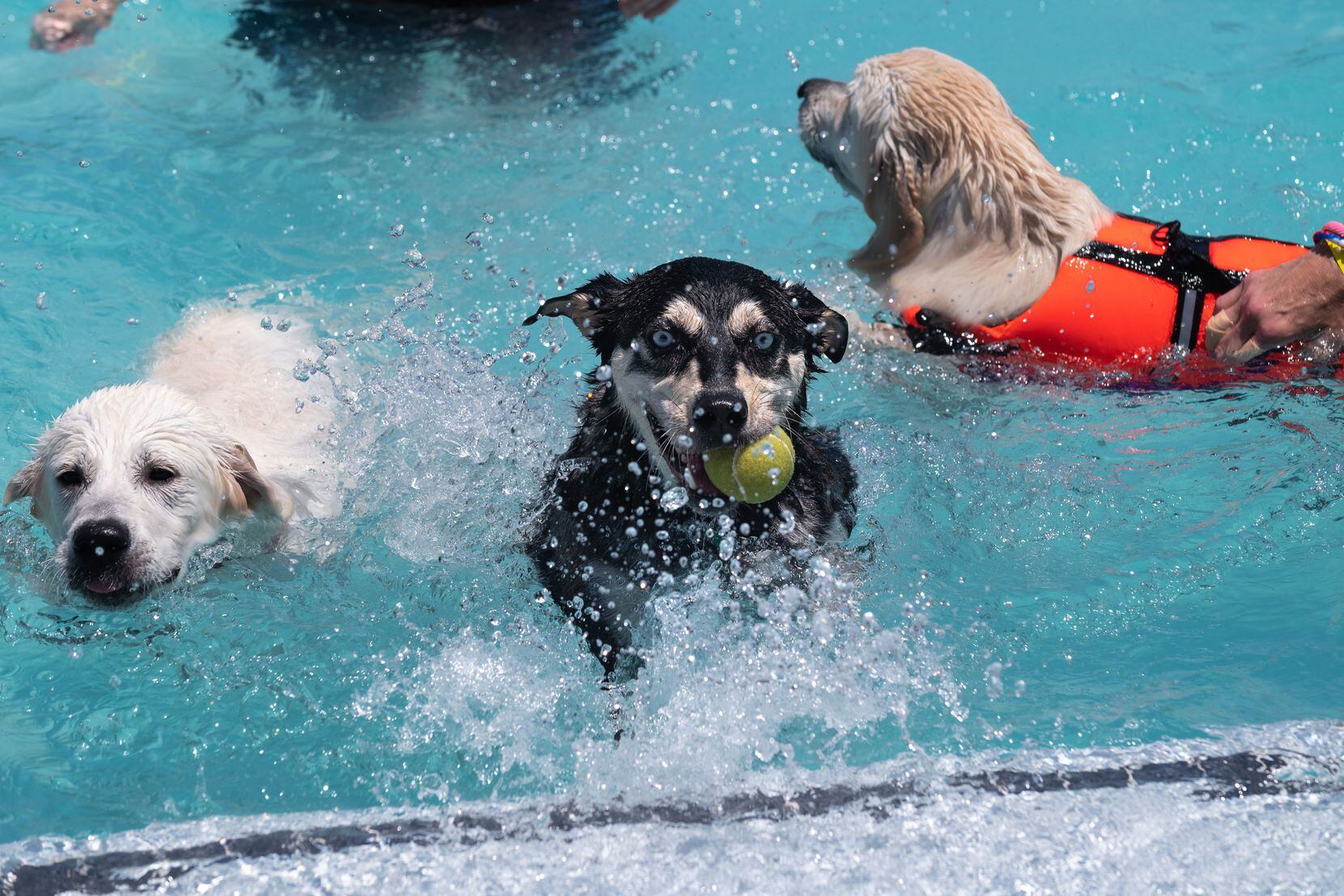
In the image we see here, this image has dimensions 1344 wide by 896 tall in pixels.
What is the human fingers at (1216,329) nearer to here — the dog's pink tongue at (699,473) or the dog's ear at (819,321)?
the dog's ear at (819,321)

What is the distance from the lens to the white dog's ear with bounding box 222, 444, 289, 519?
A: 4.20 metres

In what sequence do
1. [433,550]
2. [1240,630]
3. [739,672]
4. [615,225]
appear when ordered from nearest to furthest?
1. [739,672]
2. [1240,630]
3. [433,550]
4. [615,225]

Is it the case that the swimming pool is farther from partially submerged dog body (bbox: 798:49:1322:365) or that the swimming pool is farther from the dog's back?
partially submerged dog body (bbox: 798:49:1322:365)

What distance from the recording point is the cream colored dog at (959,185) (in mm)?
5156

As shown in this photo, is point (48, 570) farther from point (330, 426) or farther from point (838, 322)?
point (838, 322)

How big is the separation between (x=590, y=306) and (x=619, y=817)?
1.78 m

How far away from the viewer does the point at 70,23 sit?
8297 millimetres

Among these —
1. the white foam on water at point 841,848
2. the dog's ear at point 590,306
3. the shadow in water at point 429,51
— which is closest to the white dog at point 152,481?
the white foam on water at point 841,848

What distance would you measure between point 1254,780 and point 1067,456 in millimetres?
2137

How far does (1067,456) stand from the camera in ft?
17.1

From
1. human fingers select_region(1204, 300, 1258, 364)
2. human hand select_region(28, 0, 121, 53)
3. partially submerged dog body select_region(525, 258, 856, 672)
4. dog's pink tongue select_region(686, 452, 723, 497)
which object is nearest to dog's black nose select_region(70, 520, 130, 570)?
partially submerged dog body select_region(525, 258, 856, 672)

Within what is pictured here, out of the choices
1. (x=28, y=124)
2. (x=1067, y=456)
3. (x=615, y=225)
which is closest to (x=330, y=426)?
(x=615, y=225)

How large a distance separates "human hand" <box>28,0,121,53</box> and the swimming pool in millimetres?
383

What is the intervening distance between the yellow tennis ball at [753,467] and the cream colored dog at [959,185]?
194cm
